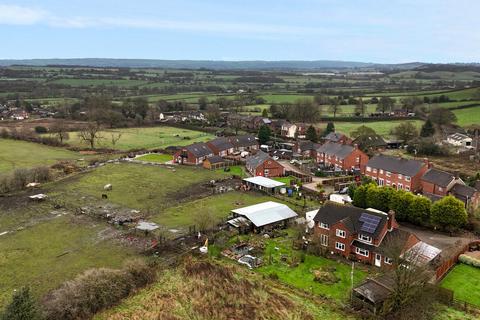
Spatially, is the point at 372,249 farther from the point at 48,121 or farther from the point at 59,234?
the point at 48,121

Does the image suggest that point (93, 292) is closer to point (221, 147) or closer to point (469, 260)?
point (469, 260)

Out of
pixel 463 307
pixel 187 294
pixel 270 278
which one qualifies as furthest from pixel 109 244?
pixel 463 307

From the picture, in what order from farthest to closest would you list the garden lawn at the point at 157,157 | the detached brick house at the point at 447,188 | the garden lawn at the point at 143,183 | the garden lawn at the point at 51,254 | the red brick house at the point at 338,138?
the red brick house at the point at 338,138
the garden lawn at the point at 157,157
the garden lawn at the point at 143,183
the detached brick house at the point at 447,188
the garden lawn at the point at 51,254

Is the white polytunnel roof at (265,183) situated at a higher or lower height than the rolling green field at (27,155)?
higher

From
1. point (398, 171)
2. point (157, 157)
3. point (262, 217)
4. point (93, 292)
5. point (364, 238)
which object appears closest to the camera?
point (93, 292)

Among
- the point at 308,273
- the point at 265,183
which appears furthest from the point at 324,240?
the point at 265,183

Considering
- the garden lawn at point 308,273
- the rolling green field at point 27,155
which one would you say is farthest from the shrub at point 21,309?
the rolling green field at point 27,155

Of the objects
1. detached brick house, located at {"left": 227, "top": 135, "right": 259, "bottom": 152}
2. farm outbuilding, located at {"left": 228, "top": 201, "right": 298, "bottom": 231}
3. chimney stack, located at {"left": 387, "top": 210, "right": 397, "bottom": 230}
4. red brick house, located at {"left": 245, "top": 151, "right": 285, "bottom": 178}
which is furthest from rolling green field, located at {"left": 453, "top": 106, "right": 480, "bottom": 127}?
chimney stack, located at {"left": 387, "top": 210, "right": 397, "bottom": 230}

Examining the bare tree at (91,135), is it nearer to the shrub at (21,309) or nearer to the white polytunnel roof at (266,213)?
the white polytunnel roof at (266,213)
